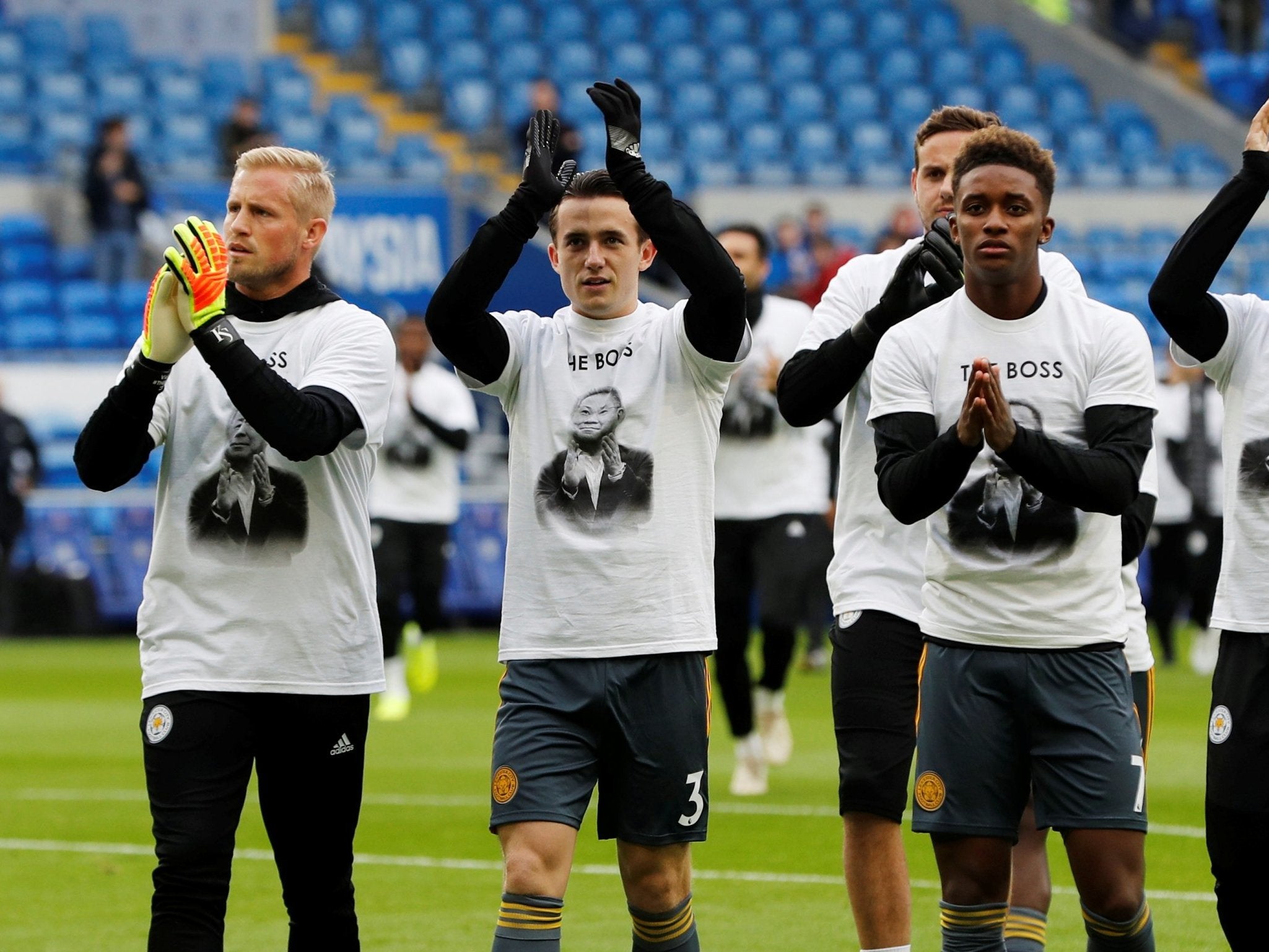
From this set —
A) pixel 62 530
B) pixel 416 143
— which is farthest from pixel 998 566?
pixel 416 143

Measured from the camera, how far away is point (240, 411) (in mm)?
5234

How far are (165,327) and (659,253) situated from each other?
4.22 ft

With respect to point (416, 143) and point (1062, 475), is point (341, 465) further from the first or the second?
point (416, 143)

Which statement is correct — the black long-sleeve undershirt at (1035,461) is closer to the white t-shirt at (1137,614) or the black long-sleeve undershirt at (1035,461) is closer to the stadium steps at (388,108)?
the white t-shirt at (1137,614)

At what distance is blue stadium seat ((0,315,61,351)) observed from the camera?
2270cm

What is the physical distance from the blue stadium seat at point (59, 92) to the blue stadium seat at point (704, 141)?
7603mm

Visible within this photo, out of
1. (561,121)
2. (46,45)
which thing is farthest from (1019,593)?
(46,45)

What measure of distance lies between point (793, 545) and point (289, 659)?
491cm

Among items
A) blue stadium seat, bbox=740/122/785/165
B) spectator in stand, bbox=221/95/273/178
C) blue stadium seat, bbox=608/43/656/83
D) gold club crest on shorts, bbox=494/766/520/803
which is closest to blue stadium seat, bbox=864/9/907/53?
blue stadium seat, bbox=740/122/785/165

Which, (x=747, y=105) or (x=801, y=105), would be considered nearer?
(x=747, y=105)

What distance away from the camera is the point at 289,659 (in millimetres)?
5520

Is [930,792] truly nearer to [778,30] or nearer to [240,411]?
[240,411]

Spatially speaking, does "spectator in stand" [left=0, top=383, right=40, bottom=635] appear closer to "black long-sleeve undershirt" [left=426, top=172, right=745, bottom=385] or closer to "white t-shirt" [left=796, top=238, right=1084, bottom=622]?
"white t-shirt" [left=796, top=238, right=1084, bottom=622]

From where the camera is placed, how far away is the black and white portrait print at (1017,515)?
537 centimetres
